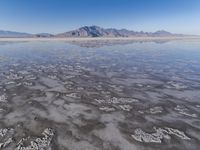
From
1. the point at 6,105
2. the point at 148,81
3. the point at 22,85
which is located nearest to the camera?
the point at 6,105

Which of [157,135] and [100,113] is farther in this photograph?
[100,113]

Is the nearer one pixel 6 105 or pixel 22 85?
pixel 6 105

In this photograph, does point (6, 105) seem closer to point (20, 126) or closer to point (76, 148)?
point (20, 126)

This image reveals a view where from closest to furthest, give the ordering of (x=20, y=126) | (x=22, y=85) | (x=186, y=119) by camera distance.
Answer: (x=20, y=126) < (x=186, y=119) < (x=22, y=85)

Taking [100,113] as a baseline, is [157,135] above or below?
above

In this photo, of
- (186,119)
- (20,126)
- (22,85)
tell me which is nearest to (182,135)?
(186,119)

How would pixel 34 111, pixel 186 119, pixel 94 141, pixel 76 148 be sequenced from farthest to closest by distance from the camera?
1. pixel 34 111
2. pixel 186 119
3. pixel 94 141
4. pixel 76 148

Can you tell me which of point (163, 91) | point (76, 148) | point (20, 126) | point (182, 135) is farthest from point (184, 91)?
point (20, 126)

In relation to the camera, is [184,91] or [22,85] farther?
[22,85]

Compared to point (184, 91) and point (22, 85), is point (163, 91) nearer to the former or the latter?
point (184, 91)
